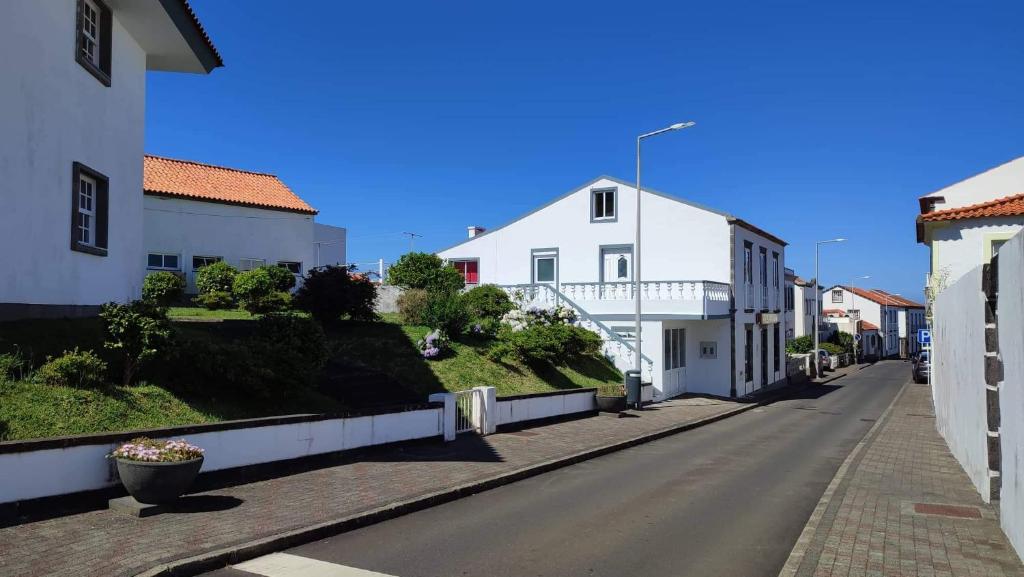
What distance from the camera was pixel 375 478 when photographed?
34.1 ft

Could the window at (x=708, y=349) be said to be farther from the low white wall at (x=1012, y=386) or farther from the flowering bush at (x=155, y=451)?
the flowering bush at (x=155, y=451)

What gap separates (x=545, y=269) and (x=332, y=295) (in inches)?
529

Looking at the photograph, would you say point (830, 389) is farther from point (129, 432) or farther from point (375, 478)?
point (129, 432)

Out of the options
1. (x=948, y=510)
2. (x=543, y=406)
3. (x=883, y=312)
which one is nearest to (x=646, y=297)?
(x=543, y=406)

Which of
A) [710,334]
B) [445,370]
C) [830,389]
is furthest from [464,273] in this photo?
[830,389]

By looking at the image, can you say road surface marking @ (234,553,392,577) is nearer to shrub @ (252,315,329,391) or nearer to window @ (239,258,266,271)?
shrub @ (252,315,329,391)

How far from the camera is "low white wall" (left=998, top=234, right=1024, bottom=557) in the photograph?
6531 mm

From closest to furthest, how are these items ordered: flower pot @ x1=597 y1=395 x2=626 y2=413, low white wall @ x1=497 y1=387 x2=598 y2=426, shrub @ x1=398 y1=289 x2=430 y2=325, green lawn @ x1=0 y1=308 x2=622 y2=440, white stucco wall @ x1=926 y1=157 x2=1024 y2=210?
green lawn @ x1=0 y1=308 x2=622 y2=440 → low white wall @ x1=497 y1=387 x2=598 y2=426 → flower pot @ x1=597 y1=395 x2=626 y2=413 → shrub @ x1=398 y1=289 x2=430 y2=325 → white stucco wall @ x1=926 y1=157 x2=1024 y2=210

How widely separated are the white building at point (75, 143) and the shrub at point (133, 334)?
1606 millimetres

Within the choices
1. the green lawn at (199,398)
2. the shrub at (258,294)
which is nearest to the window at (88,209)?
the green lawn at (199,398)

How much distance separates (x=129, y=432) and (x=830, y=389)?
116 ft

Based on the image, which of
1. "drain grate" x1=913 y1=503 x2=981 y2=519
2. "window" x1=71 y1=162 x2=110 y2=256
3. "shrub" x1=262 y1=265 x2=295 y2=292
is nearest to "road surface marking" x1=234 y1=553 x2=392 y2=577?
"drain grate" x1=913 y1=503 x2=981 y2=519

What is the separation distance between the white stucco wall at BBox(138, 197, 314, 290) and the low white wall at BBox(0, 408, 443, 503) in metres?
15.6

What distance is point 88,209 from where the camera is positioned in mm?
12688
